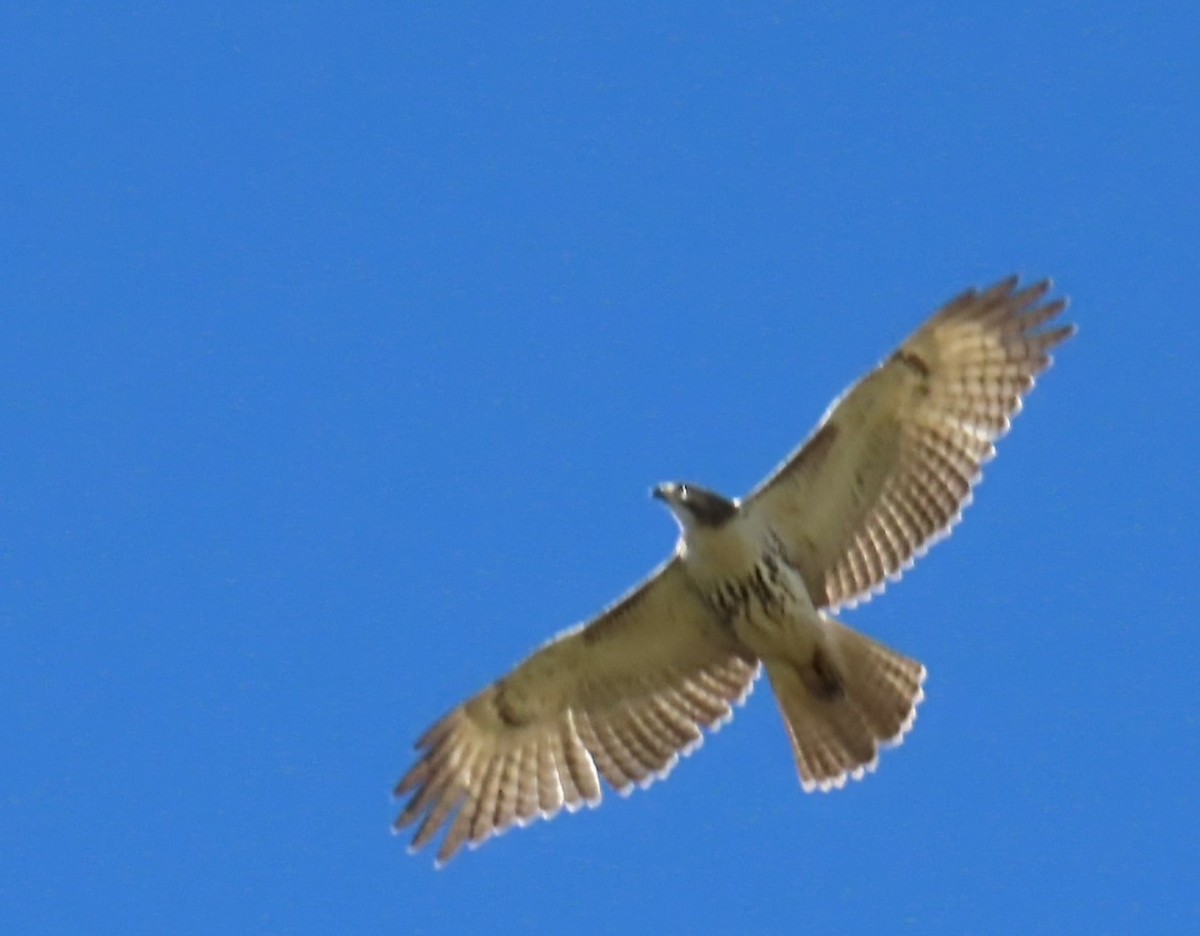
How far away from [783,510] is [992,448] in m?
1.35

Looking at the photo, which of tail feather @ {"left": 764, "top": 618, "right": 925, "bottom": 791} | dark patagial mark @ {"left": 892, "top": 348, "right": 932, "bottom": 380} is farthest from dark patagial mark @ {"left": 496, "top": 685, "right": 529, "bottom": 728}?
dark patagial mark @ {"left": 892, "top": 348, "right": 932, "bottom": 380}

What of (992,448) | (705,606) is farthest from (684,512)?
(992,448)

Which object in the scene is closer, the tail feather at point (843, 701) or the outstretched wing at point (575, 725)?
the tail feather at point (843, 701)

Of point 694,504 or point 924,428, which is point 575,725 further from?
point 924,428

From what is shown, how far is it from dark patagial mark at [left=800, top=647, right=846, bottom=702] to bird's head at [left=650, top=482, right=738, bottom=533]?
104 centimetres

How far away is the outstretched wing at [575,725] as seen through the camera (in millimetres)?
19297

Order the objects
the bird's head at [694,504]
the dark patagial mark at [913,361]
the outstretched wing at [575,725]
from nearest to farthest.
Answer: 1. the bird's head at [694,504]
2. the dark patagial mark at [913,361]
3. the outstretched wing at [575,725]

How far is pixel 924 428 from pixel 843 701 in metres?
1.76

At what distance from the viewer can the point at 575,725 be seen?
19594 millimetres

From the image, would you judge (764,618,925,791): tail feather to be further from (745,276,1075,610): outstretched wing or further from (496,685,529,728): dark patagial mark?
(496,685,529,728): dark patagial mark

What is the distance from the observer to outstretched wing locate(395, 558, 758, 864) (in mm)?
19297

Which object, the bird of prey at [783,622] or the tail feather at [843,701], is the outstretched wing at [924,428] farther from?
the tail feather at [843,701]

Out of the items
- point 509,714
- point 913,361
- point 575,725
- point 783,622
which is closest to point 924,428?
point 913,361

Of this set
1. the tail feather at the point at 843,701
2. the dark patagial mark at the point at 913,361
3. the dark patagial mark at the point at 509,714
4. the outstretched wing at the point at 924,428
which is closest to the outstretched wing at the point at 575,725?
the dark patagial mark at the point at 509,714
